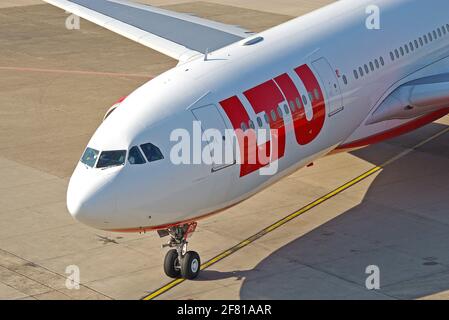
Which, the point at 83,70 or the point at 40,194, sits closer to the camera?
the point at 40,194

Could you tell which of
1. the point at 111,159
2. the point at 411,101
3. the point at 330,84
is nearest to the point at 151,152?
the point at 111,159

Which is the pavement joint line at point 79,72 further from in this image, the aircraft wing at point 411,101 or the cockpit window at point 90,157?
the cockpit window at point 90,157

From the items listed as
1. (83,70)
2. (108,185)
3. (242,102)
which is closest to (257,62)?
(242,102)

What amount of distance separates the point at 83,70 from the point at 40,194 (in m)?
14.6

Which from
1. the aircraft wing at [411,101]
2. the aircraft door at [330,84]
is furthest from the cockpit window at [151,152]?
the aircraft wing at [411,101]

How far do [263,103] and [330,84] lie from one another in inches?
124

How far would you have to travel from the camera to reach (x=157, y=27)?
39.1 m

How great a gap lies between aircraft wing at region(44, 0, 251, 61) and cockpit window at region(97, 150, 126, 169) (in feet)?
39.5

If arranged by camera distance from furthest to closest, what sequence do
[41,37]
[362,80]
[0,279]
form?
[41,37] → [362,80] → [0,279]

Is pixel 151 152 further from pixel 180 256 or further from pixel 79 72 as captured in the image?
pixel 79 72
